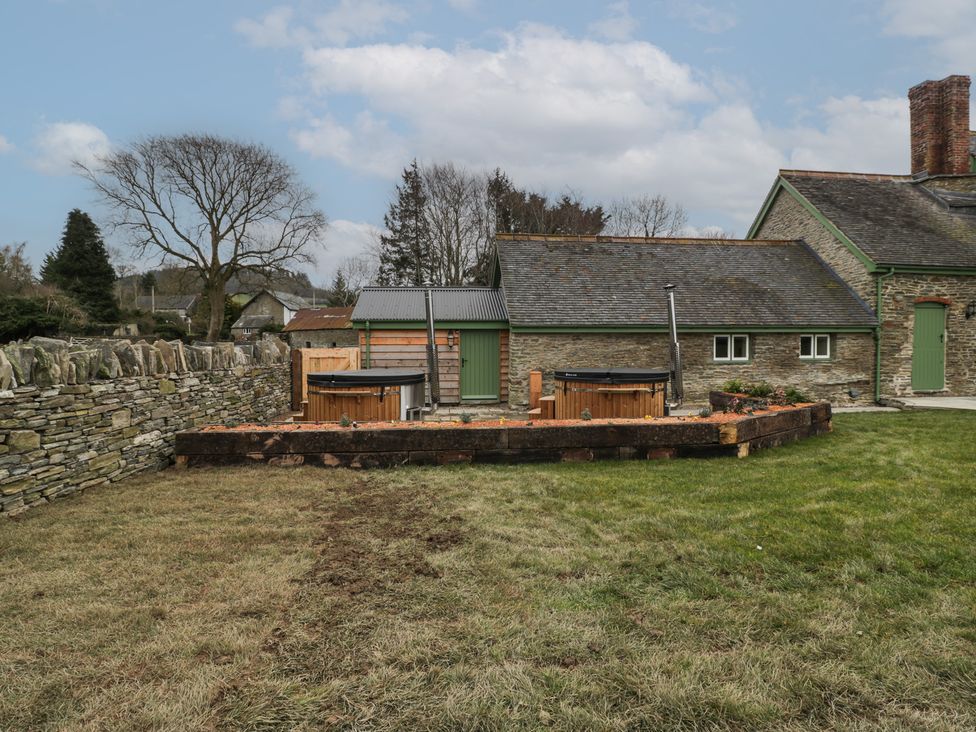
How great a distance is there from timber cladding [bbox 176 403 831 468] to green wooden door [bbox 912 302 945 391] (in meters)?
11.1

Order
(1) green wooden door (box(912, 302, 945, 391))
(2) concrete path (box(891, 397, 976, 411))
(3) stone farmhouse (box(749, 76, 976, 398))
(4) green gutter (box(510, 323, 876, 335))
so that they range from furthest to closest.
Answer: (1) green wooden door (box(912, 302, 945, 391))
(3) stone farmhouse (box(749, 76, 976, 398))
(4) green gutter (box(510, 323, 876, 335))
(2) concrete path (box(891, 397, 976, 411))

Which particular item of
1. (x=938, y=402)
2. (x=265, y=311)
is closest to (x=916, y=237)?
(x=938, y=402)

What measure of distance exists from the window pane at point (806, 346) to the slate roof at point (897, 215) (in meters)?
2.71

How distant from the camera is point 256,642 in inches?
115

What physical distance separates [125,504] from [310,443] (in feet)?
7.07

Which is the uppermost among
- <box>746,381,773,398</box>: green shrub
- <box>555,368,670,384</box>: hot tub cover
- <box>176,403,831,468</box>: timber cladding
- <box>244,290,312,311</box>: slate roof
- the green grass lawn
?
<box>244,290,312,311</box>: slate roof

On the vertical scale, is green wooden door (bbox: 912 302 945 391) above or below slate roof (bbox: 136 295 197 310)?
below

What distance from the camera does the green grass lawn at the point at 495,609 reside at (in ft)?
8.05

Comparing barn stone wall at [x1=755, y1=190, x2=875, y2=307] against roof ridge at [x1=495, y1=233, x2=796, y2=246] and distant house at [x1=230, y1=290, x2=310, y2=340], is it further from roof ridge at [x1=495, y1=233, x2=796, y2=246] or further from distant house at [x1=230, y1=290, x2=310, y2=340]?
distant house at [x1=230, y1=290, x2=310, y2=340]

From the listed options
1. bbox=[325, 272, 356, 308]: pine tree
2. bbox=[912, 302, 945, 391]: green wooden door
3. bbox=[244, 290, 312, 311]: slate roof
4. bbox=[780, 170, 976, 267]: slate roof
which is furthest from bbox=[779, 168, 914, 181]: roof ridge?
bbox=[244, 290, 312, 311]: slate roof

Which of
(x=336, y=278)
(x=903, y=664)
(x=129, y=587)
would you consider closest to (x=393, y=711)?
(x=129, y=587)

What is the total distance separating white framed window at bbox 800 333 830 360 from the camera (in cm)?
1506

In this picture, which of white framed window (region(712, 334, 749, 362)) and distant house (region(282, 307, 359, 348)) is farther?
distant house (region(282, 307, 359, 348))

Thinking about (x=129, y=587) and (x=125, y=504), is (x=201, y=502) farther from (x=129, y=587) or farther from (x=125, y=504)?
(x=129, y=587)
